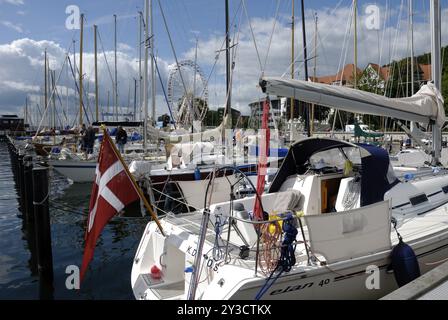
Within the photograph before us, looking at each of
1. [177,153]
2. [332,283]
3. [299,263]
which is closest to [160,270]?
[299,263]

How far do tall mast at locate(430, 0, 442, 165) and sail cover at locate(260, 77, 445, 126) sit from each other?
14.7 inches

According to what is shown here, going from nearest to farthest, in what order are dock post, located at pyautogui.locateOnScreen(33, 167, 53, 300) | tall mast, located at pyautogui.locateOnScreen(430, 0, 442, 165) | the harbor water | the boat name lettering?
the boat name lettering
the harbor water
dock post, located at pyautogui.locateOnScreen(33, 167, 53, 300)
tall mast, located at pyautogui.locateOnScreen(430, 0, 442, 165)

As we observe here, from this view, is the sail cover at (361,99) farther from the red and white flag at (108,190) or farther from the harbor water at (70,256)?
the harbor water at (70,256)

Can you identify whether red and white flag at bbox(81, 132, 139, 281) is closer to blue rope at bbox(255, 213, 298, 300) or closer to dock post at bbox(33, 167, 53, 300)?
blue rope at bbox(255, 213, 298, 300)

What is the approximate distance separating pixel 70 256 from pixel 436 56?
1043 centimetres

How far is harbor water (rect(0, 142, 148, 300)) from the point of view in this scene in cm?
735

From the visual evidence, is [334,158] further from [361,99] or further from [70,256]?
[70,256]

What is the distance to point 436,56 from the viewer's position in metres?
9.77

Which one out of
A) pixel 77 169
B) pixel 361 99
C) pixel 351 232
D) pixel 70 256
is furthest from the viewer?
pixel 77 169

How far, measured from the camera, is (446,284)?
397 cm

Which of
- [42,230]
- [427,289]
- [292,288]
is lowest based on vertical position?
[292,288]

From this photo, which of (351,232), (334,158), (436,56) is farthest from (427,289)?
(436,56)

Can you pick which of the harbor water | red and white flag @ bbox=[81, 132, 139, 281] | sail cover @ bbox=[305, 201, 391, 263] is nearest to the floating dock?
sail cover @ bbox=[305, 201, 391, 263]
